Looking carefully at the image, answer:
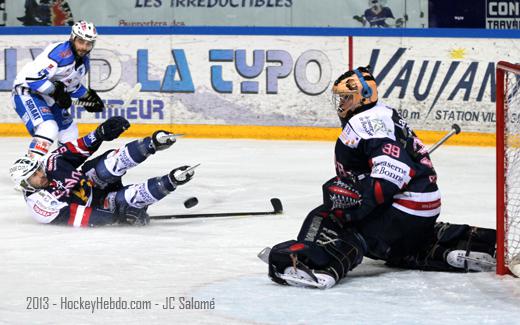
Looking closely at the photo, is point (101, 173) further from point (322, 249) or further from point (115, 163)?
point (322, 249)

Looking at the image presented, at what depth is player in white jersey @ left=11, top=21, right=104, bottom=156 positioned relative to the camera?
8.59 meters

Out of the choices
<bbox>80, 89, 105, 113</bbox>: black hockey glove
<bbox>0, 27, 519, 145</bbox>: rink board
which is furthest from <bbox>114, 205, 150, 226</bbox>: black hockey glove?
<bbox>0, 27, 519, 145</bbox>: rink board

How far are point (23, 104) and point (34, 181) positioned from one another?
7.77ft

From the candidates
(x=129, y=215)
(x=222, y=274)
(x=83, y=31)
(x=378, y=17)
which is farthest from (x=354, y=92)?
(x=378, y=17)

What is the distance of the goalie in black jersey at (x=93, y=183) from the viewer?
21.5 feet

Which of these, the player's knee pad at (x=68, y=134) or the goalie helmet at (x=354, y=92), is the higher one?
the goalie helmet at (x=354, y=92)

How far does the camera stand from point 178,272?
17.5 ft

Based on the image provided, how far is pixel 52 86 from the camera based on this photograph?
8664 mm

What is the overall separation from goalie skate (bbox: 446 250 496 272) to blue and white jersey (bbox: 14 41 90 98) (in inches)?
170

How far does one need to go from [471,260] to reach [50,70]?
4.40m

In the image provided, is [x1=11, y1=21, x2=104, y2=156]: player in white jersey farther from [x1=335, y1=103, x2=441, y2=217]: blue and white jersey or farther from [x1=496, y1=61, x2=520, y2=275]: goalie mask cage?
[x1=496, y1=61, x2=520, y2=275]: goalie mask cage

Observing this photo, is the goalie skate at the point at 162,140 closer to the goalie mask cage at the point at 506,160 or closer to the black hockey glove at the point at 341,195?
the black hockey glove at the point at 341,195

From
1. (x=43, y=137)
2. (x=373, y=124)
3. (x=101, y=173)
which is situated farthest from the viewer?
(x=43, y=137)

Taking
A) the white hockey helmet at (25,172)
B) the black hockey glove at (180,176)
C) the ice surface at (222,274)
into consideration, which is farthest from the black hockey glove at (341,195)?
the white hockey helmet at (25,172)
